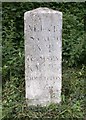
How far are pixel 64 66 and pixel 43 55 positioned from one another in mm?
1611

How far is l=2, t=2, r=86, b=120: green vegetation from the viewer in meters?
4.37

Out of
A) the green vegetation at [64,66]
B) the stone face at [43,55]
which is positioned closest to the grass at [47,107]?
the green vegetation at [64,66]

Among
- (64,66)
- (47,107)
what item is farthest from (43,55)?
(64,66)

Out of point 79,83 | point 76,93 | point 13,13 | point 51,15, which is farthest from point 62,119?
point 13,13

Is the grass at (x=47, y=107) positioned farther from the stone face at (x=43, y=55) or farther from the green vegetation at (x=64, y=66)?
the stone face at (x=43, y=55)

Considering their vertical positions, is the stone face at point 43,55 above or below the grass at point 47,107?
above

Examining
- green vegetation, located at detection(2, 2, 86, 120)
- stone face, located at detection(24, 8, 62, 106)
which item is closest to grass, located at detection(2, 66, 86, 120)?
green vegetation, located at detection(2, 2, 86, 120)

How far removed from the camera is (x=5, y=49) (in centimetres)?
591

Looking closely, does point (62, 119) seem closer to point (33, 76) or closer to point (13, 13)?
A: point (33, 76)

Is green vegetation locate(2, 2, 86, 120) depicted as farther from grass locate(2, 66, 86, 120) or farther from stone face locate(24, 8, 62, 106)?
stone face locate(24, 8, 62, 106)

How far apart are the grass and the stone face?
169 mm

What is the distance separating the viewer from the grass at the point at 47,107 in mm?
4301

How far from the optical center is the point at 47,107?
4.47 metres

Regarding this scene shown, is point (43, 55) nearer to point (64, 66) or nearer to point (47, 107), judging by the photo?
point (47, 107)
